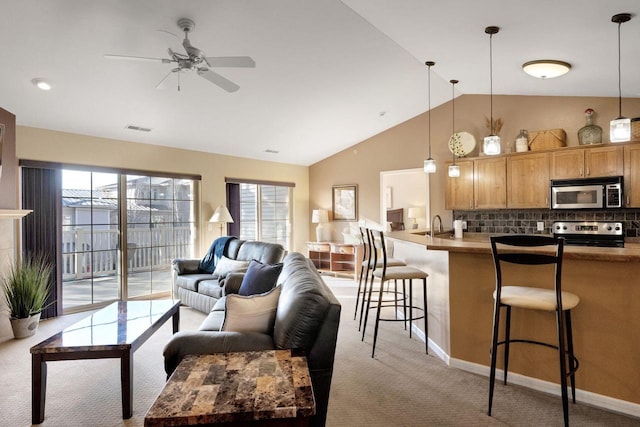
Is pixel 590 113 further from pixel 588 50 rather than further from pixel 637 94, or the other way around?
pixel 588 50

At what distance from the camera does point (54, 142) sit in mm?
4641

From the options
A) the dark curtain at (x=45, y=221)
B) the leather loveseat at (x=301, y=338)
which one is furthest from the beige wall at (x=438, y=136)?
the leather loveseat at (x=301, y=338)

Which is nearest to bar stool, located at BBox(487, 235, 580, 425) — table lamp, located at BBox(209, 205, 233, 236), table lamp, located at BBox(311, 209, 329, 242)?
table lamp, located at BBox(209, 205, 233, 236)

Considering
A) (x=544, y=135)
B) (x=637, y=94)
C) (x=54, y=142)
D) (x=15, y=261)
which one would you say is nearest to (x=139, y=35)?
(x=54, y=142)

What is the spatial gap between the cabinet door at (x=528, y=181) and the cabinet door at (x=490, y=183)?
79 mm

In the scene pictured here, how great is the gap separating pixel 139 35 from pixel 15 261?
3.00 meters

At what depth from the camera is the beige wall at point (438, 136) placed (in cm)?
513

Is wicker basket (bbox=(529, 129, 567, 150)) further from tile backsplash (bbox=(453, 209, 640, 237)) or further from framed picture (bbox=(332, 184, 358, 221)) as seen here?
framed picture (bbox=(332, 184, 358, 221))

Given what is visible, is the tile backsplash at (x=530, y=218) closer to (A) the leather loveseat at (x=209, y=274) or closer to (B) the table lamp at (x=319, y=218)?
(B) the table lamp at (x=319, y=218)

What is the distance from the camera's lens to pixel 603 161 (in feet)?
15.2

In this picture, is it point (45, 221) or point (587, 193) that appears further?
point (587, 193)

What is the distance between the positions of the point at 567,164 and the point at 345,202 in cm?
392

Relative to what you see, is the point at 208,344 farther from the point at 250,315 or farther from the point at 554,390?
the point at 554,390

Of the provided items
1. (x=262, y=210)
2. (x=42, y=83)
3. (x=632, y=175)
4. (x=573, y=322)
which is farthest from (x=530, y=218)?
(x=42, y=83)
